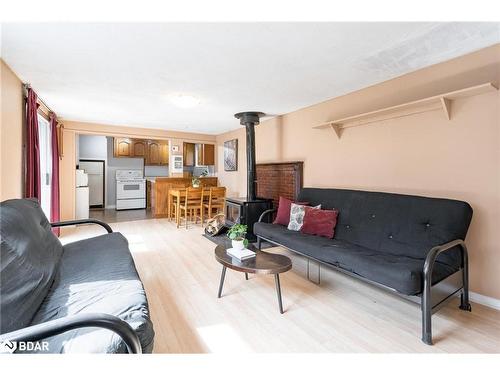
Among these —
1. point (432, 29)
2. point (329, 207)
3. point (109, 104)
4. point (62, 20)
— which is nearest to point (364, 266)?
point (329, 207)

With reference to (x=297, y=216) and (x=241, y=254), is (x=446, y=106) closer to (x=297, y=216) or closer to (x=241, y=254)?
(x=297, y=216)

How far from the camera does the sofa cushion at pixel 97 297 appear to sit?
990 mm

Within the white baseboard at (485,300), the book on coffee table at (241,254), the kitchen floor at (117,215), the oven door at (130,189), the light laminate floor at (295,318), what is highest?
the oven door at (130,189)

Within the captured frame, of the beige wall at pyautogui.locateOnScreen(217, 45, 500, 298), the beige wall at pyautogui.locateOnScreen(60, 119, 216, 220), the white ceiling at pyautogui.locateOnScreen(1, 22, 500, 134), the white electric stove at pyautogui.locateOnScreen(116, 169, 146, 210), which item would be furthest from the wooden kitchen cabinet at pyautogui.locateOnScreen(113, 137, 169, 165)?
the beige wall at pyautogui.locateOnScreen(217, 45, 500, 298)

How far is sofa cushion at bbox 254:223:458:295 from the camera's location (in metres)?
1.65

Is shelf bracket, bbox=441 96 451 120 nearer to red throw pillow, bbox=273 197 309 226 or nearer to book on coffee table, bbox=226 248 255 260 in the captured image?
red throw pillow, bbox=273 197 309 226

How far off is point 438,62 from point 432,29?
2.20 ft

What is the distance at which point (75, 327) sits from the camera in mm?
913

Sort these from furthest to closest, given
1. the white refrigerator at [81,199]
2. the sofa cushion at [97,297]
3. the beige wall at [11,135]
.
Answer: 1. the white refrigerator at [81,199]
2. the beige wall at [11,135]
3. the sofa cushion at [97,297]

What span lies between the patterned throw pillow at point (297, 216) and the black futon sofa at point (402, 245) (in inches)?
6.8

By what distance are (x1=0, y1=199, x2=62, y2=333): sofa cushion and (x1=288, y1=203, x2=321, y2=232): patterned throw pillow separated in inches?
90.6

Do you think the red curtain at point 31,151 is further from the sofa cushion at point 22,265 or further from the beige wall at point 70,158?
the beige wall at point 70,158

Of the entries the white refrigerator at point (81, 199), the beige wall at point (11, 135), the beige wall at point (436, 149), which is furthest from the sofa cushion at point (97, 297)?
the white refrigerator at point (81, 199)

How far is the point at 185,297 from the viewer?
2.15 m
